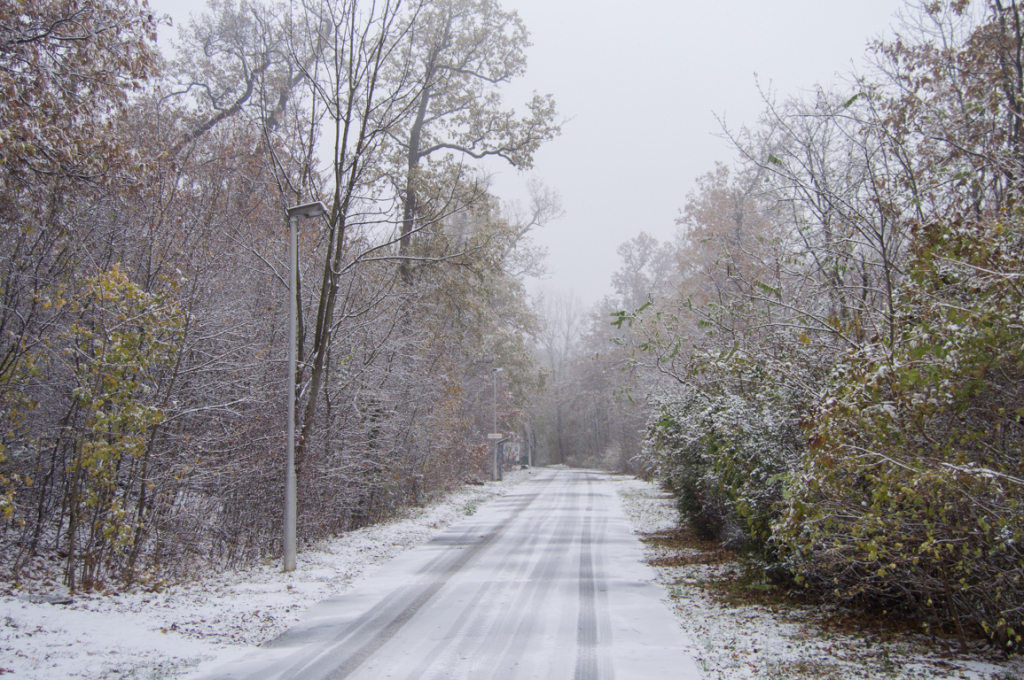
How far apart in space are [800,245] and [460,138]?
1504 cm

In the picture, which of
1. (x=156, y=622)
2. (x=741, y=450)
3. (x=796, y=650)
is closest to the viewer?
(x=796, y=650)

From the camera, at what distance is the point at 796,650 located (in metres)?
6.18

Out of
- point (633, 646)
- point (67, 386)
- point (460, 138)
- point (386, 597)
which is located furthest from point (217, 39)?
point (633, 646)

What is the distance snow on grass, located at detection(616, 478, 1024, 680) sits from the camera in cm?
546

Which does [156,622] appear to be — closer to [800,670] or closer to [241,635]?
[241,635]

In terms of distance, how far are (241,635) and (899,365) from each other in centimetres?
636

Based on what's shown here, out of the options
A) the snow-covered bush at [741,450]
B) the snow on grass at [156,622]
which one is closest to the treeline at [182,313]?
the snow on grass at [156,622]

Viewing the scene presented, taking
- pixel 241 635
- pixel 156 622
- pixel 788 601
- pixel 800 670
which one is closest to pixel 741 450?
pixel 788 601

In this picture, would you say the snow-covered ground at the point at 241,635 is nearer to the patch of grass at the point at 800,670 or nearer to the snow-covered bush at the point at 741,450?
the patch of grass at the point at 800,670

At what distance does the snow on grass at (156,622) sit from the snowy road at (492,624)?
38cm

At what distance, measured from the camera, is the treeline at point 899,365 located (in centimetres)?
489

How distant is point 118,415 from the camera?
24.8ft

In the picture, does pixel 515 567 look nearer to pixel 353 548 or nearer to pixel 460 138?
pixel 353 548

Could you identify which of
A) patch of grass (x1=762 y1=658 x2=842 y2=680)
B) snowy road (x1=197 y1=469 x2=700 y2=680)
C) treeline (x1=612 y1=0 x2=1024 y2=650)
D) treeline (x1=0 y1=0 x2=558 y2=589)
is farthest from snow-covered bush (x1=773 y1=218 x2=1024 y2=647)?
treeline (x1=0 y1=0 x2=558 y2=589)
